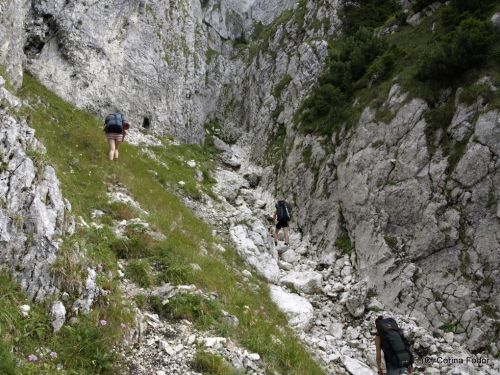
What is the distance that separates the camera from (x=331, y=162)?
20.3 metres

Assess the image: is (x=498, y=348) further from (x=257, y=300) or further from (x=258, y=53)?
(x=258, y=53)

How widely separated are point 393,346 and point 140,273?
6.01m

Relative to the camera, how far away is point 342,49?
24.8 m

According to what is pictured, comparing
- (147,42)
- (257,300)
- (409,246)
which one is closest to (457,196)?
(409,246)

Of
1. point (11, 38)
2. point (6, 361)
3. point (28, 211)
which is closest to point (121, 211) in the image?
point (28, 211)

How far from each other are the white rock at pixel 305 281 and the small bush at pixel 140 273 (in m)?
7.46

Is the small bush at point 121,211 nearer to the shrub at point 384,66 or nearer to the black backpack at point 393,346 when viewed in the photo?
the black backpack at point 393,346

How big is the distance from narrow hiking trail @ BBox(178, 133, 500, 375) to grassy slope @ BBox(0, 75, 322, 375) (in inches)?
45.2

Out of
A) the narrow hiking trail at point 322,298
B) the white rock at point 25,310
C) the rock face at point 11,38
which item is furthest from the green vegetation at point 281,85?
the white rock at point 25,310

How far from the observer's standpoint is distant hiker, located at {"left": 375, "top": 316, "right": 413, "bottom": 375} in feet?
29.3

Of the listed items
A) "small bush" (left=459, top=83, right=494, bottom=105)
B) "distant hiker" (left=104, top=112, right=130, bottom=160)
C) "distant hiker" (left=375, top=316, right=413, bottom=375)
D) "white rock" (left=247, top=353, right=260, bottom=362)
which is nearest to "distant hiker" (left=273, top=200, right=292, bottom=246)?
"distant hiker" (left=104, top=112, right=130, bottom=160)

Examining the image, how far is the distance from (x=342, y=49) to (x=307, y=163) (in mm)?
8396

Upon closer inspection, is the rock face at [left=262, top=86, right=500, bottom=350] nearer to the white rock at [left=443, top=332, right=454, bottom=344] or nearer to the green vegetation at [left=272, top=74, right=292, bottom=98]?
the white rock at [left=443, top=332, right=454, bottom=344]

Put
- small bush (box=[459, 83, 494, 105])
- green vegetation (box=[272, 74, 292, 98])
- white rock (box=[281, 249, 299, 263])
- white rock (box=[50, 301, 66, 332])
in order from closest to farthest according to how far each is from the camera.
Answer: white rock (box=[50, 301, 66, 332]) → small bush (box=[459, 83, 494, 105]) → white rock (box=[281, 249, 299, 263]) → green vegetation (box=[272, 74, 292, 98])
